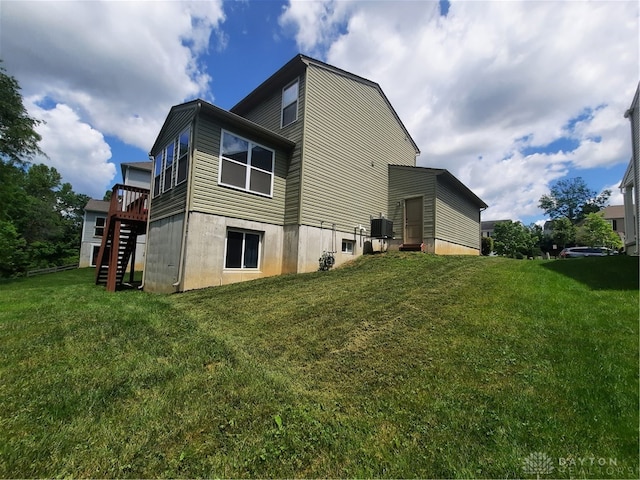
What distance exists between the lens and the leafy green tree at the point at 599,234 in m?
32.3

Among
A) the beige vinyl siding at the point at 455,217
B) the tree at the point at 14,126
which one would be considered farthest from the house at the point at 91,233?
the beige vinyl siding at the point at 455,217

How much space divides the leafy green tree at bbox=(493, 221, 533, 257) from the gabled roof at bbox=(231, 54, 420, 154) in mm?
27643

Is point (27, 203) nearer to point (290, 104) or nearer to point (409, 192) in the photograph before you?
point (290, 104)

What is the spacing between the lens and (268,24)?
31.9 feet

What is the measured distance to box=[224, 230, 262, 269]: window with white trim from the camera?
31.0 ft

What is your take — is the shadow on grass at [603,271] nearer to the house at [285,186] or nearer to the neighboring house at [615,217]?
the house at [285,186]

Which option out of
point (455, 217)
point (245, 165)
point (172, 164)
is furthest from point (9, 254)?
point (455, 217)

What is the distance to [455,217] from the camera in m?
15.3

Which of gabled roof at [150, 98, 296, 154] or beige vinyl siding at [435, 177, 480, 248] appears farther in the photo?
beige vinyl siding at [435, 177, 480, 248]

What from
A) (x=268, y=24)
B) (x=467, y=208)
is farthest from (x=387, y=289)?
(x=467, y=208)

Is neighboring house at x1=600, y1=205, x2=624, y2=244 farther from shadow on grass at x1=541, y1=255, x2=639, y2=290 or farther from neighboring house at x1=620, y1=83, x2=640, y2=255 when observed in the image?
shadow on grass at x1=541, y1=255, x2=639, y2=290

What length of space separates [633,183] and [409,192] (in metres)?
7.23

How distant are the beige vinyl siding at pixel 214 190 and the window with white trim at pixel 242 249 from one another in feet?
1.86

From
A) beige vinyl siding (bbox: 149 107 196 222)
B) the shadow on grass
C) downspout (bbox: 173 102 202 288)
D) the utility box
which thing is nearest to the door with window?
the utility box
